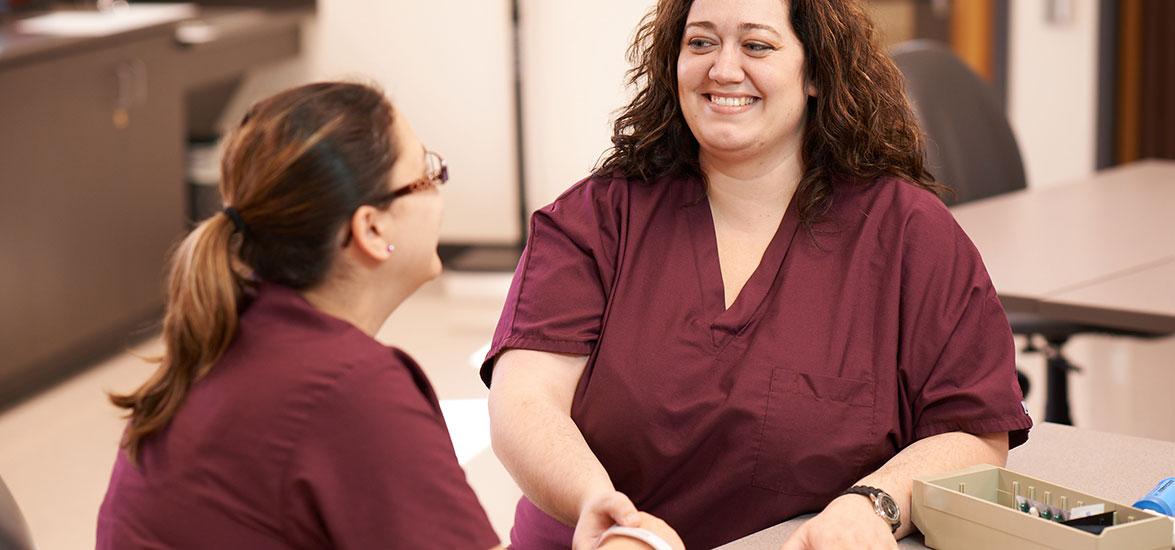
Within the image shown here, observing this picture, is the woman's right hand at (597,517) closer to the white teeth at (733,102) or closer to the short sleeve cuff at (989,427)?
the short sleeve cuff at (989,427)

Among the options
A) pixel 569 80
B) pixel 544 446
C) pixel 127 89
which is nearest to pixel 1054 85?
pixel 569 80

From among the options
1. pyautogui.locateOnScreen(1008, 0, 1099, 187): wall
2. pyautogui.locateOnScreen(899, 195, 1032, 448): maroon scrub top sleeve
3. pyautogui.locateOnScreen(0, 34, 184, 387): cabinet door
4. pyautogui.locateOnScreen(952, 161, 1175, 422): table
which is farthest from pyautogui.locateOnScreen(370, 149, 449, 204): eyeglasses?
pyautogui.locateOnScreen(1008, 0, 1099, 187): wall

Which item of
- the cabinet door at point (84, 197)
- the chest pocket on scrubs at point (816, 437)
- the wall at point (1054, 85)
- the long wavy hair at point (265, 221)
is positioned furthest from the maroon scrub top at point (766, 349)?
the wall at point (1054, 85)

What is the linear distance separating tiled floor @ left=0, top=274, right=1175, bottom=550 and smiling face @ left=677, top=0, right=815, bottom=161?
57.1 inches

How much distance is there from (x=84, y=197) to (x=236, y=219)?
9.30 feet

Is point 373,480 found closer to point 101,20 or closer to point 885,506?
point 885,506

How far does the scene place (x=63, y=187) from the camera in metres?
3.77

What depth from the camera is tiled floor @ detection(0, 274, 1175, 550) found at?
3180mm

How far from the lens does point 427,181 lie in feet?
4.32

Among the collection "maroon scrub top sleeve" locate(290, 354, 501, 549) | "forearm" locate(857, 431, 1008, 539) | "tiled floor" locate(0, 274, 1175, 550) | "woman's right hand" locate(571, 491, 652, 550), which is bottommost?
"tiled floor" locate(0, 274, 1175, 550)

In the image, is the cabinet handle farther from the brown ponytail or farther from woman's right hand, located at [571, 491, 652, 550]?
the brown ponytail

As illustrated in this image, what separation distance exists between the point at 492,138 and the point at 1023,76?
1.82 m

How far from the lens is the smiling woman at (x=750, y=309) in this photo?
65.3 inches

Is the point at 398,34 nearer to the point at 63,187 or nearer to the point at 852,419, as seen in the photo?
the point at 63,187
